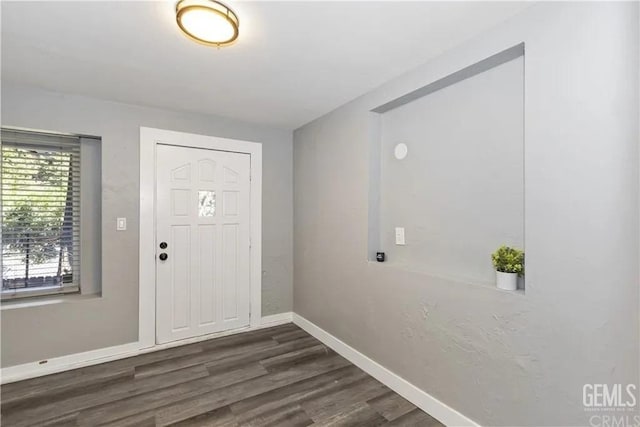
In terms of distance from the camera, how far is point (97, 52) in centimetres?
195

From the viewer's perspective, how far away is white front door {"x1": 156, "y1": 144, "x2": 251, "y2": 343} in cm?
300

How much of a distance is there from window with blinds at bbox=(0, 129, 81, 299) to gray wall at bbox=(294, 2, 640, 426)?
3.10 m

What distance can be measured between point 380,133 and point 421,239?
100 centimetres

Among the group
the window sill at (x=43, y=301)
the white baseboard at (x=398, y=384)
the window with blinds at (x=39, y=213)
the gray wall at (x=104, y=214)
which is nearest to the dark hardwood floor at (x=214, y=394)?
the white baseboard at (x=398, y=384)

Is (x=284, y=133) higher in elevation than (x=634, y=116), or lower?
higher

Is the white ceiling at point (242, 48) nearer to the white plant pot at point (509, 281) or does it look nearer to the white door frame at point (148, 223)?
the white door frame at point (148, 223)

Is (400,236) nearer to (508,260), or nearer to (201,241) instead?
(508,260)

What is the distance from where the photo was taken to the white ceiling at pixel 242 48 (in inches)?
61.0

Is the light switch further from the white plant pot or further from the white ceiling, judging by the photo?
the white ceiling

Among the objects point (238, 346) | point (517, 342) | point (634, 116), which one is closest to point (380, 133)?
point (634, 116)

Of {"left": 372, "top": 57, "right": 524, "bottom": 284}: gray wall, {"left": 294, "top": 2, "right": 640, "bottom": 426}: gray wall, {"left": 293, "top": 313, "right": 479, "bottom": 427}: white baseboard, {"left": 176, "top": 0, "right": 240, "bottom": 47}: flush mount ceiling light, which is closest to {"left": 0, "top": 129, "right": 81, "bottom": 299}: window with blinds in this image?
{"left": 176, "top": 0, "right": 240, "bottom": 47}: flush mount ceiling light

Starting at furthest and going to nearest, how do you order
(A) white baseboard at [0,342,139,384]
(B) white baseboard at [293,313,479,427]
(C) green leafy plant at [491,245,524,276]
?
(A) white baseboard at [0,342,139,384]
(B) white baseboard at [293,313,479,427]
(C) green leafy plant at [491,245,524,276]

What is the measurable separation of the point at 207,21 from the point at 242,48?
1.24 feet

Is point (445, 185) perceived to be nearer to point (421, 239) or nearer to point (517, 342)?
point (421, 239)
